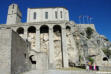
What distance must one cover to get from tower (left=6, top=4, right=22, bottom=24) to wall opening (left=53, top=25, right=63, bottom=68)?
12.8m

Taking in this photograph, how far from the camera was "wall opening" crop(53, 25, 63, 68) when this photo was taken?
91.7 feet

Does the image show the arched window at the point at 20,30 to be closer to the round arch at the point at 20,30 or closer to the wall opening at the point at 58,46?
the round arch at the point at 20,30

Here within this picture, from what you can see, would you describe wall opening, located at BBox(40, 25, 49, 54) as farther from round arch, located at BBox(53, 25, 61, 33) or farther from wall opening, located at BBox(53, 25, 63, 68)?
wall opening, located at BBox(53, 25, 63, 68)

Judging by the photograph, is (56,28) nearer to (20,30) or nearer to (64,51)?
(64,51)

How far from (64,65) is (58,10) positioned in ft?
63.4

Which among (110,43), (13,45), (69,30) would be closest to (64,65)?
(69,30)

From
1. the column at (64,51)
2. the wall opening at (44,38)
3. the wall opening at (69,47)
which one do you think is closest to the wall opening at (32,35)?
the wall opening at (44,38)

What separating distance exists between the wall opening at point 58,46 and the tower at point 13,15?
12818 mm

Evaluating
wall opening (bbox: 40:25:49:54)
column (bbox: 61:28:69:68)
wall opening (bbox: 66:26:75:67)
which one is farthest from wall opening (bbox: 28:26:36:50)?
wall opening (bbox: 66:26:75:67)

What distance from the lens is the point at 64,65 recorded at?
1017 inches

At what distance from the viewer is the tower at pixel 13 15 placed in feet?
115

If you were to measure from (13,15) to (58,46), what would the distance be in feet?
56.9

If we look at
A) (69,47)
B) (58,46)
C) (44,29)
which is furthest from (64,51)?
(44,29)

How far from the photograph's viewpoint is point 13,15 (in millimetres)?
35500
